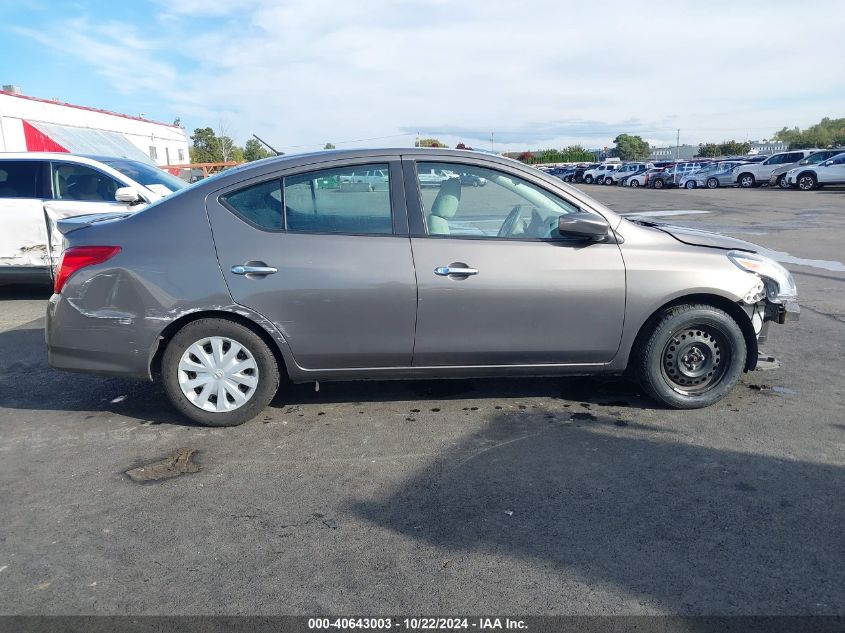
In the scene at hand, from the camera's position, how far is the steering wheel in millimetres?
4382

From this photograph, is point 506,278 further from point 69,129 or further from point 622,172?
point 622,172

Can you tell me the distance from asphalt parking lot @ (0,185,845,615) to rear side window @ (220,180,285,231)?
1333 millimetres

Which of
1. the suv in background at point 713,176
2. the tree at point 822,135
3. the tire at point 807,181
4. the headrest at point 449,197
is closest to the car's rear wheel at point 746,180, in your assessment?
the suv in background at point 713,176

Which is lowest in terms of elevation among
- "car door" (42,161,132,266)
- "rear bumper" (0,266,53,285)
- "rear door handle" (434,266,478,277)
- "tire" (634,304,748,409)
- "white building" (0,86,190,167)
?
"tire" (634,304,748,409)

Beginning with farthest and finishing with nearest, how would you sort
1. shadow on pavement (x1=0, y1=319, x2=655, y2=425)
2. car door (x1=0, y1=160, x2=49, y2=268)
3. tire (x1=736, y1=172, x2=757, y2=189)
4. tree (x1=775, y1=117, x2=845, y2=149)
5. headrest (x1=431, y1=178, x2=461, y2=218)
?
tree (x1=775, y1=117, x2=845, y2=149), tire (x1=736, y1=172, x2=757, y2=189), car door (x1=0, y1=160, x2=49, y2=268), shadow on pavement (x1=0, y1=319, x2=655, y2=425), headrest (x1=431, y1=178, x2=461, y2=218)

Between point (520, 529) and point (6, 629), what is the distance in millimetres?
2135

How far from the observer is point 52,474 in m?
3.81

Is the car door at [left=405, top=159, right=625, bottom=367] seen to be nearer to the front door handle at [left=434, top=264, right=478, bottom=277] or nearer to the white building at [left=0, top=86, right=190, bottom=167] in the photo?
the front door handle at [left=434, top=264, right=478, bottom=277]

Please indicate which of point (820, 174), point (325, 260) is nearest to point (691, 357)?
point (325, 260)

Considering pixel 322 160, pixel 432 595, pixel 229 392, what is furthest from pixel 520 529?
pixel 322 160

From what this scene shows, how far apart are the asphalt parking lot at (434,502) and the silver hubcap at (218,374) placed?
22 cm

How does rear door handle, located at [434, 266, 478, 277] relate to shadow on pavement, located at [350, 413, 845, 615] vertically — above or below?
above

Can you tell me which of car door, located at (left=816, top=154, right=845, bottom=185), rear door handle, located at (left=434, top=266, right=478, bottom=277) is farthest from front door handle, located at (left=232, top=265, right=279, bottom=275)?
car door, located at (left=816, top=154, right=845, bottom=185)

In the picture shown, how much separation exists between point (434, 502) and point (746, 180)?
39.7 metres
